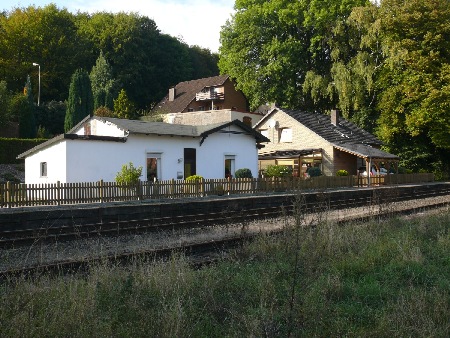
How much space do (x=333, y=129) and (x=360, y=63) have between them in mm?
6831

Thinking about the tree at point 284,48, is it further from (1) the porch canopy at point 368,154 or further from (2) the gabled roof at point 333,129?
(1) the porch canopy at point 368,154

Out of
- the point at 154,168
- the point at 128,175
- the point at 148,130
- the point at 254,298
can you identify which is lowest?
the point at 254,298

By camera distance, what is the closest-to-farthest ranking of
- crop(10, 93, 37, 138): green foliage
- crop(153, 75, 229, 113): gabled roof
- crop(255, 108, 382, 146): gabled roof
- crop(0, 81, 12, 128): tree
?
crop(255, 108, 382, 146): gabled roof < crop(0, 81, 12, 128): tree < crop(10, 93, 37, 138): green foliage < crop(153, 75, 229, 113): gabled roof

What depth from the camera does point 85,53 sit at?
6316 cm

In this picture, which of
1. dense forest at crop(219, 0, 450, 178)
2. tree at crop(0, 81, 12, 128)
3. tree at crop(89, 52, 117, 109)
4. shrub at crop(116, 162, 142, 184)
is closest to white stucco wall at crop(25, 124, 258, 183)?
shrub at crop(116, 162, 142, 184)

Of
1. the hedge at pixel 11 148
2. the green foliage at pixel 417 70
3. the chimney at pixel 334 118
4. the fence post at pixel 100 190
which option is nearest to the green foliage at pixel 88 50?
the hedge at pixel 11 148

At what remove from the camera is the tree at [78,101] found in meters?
50.1

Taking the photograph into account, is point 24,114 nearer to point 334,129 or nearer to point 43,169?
point 43,169

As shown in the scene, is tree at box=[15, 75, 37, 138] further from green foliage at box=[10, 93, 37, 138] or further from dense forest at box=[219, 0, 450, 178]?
dense forest at box=[219, 0, 450, 178]

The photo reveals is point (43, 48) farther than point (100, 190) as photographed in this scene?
Yes

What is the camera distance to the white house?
24406 mm

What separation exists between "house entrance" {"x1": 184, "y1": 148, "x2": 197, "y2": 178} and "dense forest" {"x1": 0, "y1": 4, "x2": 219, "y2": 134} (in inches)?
1024

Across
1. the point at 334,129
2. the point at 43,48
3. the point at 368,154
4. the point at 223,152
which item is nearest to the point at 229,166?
the point at 223,152

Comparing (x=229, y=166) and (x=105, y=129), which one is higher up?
(x=105, y=129)
